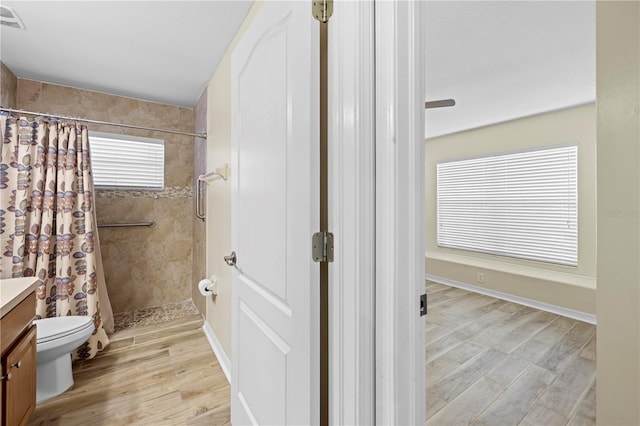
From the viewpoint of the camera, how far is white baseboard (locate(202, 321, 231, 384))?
193 cm

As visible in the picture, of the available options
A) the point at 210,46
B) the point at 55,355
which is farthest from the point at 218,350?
the point at 210,46

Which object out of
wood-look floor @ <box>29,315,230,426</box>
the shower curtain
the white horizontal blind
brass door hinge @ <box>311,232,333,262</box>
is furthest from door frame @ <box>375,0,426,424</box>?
the white horizontal blind

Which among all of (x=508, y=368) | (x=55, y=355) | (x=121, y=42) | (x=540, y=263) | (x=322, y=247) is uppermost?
(x=121, y=42)

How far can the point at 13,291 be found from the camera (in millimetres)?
1303

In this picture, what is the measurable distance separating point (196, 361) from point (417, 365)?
1.95 metres

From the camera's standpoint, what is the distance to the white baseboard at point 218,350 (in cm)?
193

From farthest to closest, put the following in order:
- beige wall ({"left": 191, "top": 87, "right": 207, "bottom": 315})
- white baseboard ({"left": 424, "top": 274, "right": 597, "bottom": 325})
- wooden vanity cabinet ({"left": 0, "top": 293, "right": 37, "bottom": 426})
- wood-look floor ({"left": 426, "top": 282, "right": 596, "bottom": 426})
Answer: white baseboard ({"left": 424, "top": 274, "right": 597, "bottom": 325}), beige wall ({"left": 191, "top": 87, "right": 207, "bottom": 315}), wood-look floor ({"left": 426, "top": 282, "right": 596, "bottom": 426}), wooden vanity cabinet ({"left": 0, "top": 293, "right": 37, "bottom": 426})

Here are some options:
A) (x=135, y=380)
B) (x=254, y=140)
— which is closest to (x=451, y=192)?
(x=254, y=140)

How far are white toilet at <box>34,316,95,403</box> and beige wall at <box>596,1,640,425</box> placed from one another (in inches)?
108

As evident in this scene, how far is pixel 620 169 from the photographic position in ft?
3.05

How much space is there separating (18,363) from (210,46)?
209cm

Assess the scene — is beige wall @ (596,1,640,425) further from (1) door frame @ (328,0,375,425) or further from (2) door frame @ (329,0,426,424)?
(1) door frame @ (328,0,375,425)

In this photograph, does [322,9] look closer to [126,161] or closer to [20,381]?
[20,381]

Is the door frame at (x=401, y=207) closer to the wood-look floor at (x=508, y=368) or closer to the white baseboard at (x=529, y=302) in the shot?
the wood-look floor at (x=508, y=368)
